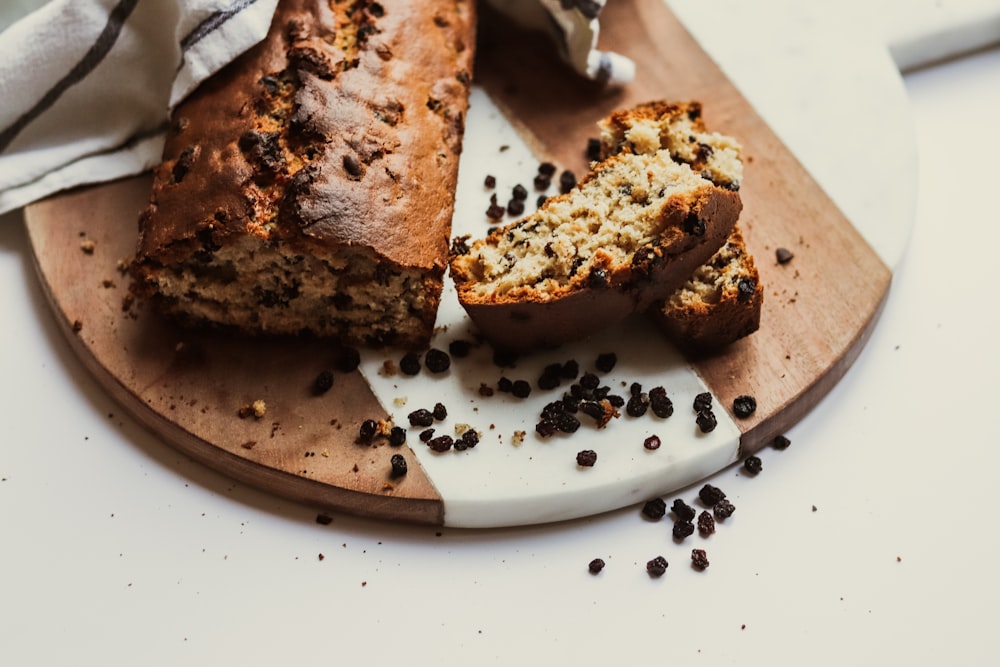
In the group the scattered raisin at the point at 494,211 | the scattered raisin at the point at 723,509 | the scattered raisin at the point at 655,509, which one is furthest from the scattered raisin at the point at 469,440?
the scattered raisin at the point at 494,211

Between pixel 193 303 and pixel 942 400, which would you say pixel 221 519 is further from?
pixel 942 400

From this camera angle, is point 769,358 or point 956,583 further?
point 769,358

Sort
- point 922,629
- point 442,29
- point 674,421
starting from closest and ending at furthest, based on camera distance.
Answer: point 922,629 < point 674,421 < point 442,29

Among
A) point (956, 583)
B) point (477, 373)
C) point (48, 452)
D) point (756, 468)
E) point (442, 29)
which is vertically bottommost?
point (956, 583)

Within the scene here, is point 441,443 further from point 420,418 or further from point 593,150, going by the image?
point 593,150

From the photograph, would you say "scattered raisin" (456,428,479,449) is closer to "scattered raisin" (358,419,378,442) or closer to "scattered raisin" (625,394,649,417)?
"scattered raisin" (358,419,378,442)

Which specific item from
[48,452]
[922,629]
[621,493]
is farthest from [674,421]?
[48,452]

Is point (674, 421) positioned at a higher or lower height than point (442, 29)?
lower
